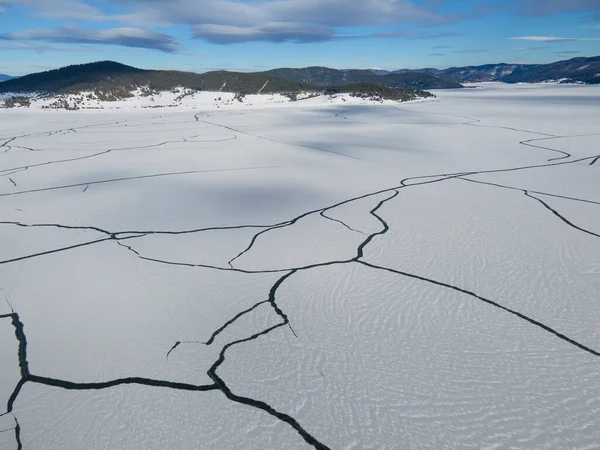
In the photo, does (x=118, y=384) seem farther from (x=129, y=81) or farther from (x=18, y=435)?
(x=129, y=81)

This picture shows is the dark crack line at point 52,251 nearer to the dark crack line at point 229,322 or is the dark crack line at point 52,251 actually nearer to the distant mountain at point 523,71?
the dark crack line at point 229,322

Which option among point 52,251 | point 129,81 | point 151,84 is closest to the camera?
point 52,251

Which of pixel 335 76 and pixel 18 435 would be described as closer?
pixel 18 435

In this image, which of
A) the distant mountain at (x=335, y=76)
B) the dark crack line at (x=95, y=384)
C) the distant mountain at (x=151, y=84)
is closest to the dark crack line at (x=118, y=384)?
the dark crack line at (x=95, y=384)

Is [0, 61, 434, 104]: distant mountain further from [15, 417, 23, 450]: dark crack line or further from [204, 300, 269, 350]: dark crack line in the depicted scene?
[15, 417, 23, 450]: dark crack line

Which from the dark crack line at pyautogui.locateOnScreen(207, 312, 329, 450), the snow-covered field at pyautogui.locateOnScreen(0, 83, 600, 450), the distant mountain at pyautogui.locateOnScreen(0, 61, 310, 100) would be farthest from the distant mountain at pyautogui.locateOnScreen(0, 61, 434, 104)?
the dark crack line at pyautogui.locateOnScreen(207, 312, 329, 450)

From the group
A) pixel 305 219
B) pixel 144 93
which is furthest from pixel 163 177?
pixel 144 93

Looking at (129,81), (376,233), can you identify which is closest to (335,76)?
(129,81)

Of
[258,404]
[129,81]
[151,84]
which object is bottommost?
[258,404]

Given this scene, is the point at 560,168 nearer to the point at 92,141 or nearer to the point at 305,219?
the point at 305,219
